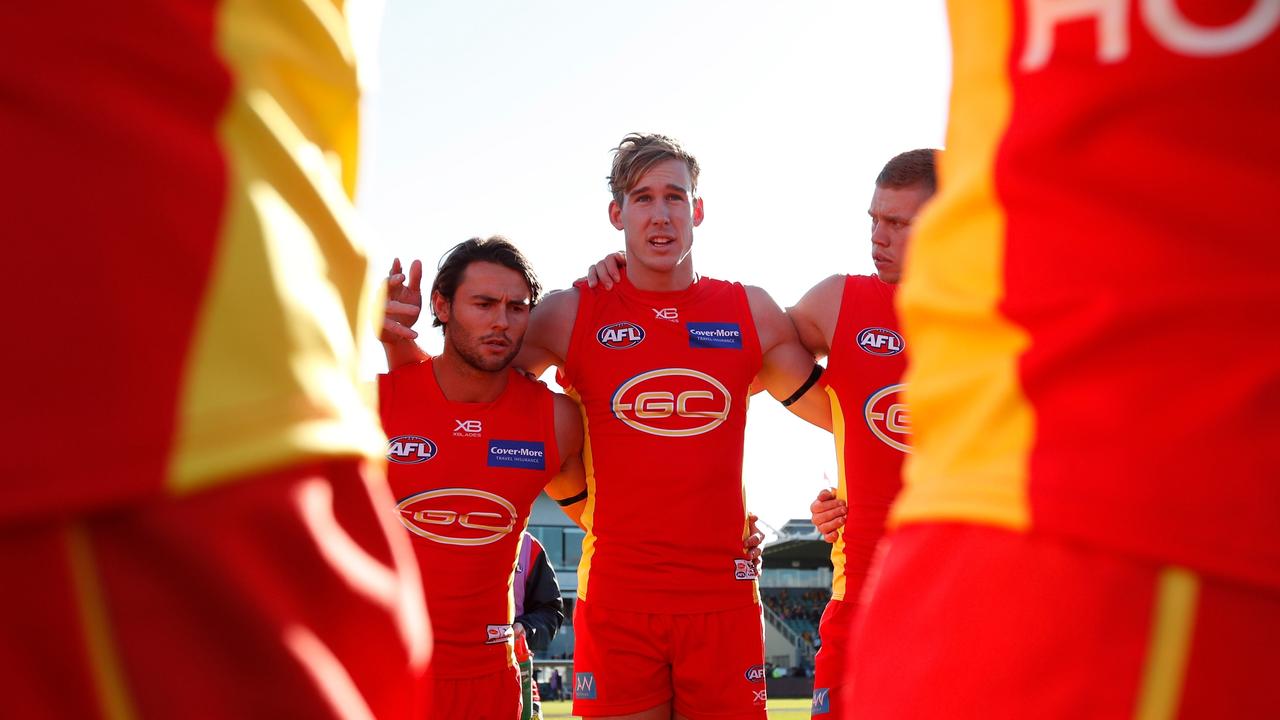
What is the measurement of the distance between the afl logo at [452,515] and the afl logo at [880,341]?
6.93 feet

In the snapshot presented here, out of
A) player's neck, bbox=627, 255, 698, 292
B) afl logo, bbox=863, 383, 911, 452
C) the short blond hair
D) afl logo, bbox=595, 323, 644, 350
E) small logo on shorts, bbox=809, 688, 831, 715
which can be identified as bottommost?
small logo on shorts, bbox=809, 688, 831, 715

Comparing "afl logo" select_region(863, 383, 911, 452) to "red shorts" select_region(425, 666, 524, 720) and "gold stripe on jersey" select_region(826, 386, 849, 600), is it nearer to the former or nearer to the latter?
"gold stripe on jersey" select_region(826, 386, 849, 600)

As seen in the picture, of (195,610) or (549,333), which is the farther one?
(549,333)

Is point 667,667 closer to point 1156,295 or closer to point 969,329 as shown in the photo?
point 969,329

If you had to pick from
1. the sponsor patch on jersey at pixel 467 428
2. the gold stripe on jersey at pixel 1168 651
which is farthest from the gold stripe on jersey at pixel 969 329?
the sponsor patch on jersey at pixel 467 428

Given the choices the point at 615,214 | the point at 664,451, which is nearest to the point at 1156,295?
the point at 664,451

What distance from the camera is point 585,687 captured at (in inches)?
229

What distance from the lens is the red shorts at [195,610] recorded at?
89 cm

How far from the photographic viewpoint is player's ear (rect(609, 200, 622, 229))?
6.38m

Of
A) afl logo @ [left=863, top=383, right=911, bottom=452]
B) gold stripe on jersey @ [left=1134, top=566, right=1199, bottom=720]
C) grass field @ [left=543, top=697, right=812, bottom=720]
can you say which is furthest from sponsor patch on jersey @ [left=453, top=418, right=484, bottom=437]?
grass field @ [left=543, top=697, right=812, bottom=720]

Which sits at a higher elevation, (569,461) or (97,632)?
(97,632)

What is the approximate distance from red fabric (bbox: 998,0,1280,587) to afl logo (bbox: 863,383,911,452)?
15.9 ft

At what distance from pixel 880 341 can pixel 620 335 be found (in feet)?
4.51

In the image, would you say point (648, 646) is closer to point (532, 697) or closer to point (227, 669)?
A: point (532, 697)
